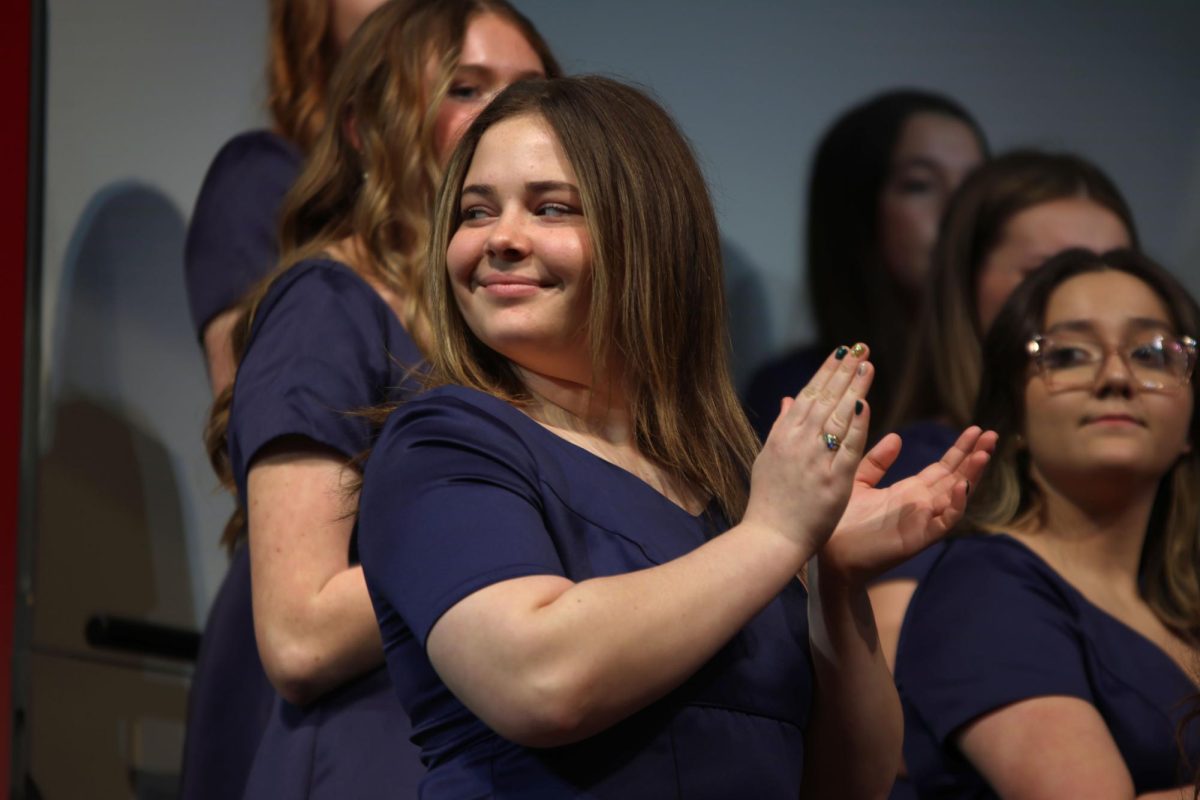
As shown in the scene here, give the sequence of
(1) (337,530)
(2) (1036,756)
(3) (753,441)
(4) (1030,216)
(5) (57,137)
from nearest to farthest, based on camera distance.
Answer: (3) (753,441) → (1) (337,530) → (2) (1036,756) → (5) (57,137) → (4) (1030,216)

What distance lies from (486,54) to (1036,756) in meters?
1.17

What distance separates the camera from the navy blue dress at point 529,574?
4.30ft

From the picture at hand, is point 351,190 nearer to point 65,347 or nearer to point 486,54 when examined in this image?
point 486,54

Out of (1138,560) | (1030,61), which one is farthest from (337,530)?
(1030,61)

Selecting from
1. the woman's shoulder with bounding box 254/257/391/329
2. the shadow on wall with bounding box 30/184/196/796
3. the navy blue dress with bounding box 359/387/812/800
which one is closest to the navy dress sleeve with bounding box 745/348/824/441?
the shadow on wall with bounding box 30/184/196/796

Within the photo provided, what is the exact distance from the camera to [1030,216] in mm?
3139

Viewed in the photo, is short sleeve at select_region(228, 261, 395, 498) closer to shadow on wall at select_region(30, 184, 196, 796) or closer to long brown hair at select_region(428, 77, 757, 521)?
long brown hair at select_region(428, 77, 757, 521)

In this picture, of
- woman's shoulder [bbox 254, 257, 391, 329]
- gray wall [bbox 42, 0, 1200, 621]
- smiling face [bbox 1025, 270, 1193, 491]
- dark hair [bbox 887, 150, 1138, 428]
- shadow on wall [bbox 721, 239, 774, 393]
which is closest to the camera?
woman's shoulder [bbox 254, 257, 391, 329]

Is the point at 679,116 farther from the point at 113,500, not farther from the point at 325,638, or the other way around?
the point at 325,638

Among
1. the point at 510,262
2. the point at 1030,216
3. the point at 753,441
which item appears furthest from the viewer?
the point at 1030,216

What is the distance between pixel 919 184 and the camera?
3629mm

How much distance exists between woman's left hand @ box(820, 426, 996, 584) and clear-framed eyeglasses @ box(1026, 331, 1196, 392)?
3.05 feet

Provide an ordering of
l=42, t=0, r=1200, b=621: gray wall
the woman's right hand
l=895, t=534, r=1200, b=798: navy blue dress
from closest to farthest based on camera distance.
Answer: the woman's right hand, l=895, t=534, r=1200, b=798: navy blue dress, l=42, t=0, r=1200, b=621: gray wall

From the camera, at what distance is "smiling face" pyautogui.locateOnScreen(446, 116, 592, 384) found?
5.01 feet
